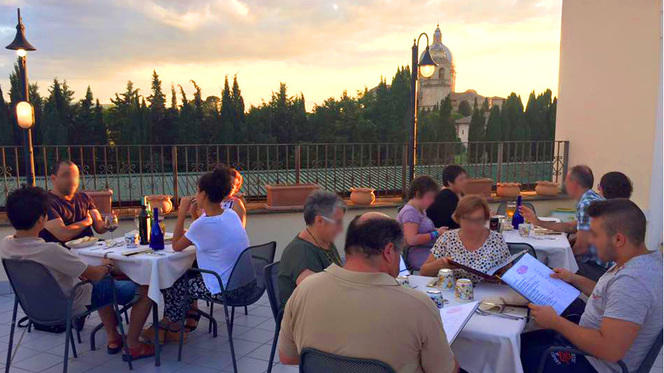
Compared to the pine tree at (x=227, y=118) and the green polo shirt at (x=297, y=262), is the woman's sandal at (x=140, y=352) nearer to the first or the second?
the green polo shirt at (x=297, y=262)

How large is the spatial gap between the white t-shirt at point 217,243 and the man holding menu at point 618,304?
83.4 inches

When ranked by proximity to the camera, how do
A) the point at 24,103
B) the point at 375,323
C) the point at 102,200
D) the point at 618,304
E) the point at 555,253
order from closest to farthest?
the point at 375,323 < the point at 618,304 < the point at 555,253 < the point at 24,103 < the point at 102,200

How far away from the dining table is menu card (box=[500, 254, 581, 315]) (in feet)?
7.68

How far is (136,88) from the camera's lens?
32.2 ft

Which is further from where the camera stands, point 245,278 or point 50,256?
point 245,278

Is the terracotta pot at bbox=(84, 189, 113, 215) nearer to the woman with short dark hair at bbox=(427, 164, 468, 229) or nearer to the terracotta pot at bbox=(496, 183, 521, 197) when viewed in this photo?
the woman with short dark hair at bbox=(427, 164, 468, 229)

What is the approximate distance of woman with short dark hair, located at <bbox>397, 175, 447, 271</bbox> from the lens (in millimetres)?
3889

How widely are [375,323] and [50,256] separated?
2.39 meters

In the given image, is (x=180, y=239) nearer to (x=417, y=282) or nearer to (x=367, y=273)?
(x=417, y=282)

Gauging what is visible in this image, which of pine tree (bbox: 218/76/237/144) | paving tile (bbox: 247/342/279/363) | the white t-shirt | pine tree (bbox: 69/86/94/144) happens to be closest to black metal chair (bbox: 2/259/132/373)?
the white t-shirt

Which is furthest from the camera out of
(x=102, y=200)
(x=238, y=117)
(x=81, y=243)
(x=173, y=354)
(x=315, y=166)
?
(x=238, y=117)

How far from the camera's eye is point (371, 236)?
5.64 ft

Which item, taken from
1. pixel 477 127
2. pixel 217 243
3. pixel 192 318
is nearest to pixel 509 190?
pixel 192 318

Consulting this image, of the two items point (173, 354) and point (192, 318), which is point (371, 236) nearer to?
point (173, 354)
